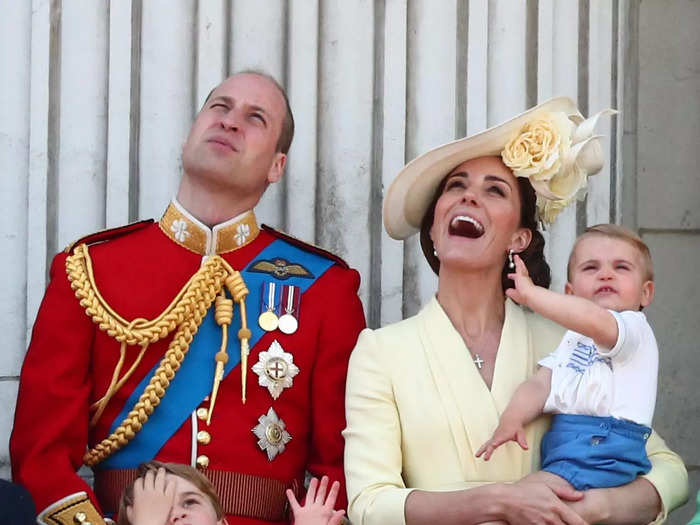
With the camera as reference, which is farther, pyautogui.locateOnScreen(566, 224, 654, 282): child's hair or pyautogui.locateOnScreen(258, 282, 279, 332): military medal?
pyautogui.locateOnScreen(258, 282, 279, 332): military medal

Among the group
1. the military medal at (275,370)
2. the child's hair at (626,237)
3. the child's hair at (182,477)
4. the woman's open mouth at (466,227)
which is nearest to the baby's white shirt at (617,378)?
the child's hair at (626,237)

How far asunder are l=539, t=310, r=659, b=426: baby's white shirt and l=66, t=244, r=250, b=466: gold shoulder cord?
2.50ft

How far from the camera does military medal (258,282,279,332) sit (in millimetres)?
3830

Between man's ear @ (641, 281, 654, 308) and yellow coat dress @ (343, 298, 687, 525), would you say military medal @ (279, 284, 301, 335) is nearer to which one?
yellow coat dress @ (343, 298, 687, 525)

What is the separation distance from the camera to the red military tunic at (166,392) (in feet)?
12.0

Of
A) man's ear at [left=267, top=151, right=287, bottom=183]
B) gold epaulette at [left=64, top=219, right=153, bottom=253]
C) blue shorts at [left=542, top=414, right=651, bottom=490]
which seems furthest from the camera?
man's ear at [left=267, top=151, right=287, bottom=183]

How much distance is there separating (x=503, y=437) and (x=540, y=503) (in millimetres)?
186

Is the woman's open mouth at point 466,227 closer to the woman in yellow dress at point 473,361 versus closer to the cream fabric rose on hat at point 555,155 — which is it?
the woman in yellow dress at point 473,361

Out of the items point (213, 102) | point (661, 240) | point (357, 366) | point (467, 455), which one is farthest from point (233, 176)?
point (661, 240)

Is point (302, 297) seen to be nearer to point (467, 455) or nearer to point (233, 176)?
point (233, 176)

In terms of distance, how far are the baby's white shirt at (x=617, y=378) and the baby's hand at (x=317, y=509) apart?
524mm

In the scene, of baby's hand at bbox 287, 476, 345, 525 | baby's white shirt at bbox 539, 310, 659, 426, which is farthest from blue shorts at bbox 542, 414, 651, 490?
baby's hand at bbox 287, 476, 345, 525

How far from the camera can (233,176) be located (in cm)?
389

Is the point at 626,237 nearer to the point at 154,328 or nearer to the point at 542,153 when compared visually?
the point at 542,153
